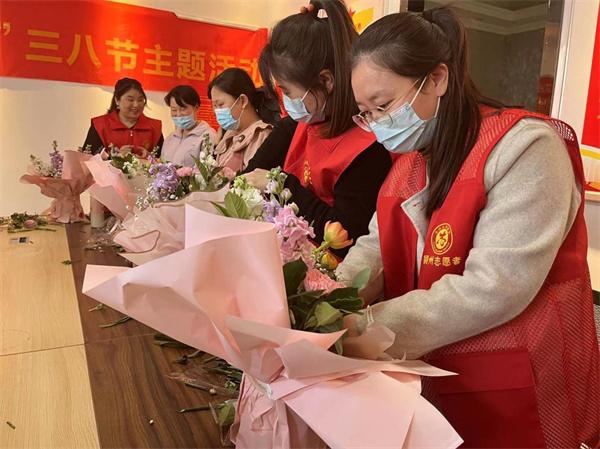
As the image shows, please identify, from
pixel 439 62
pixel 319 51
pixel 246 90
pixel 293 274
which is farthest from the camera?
pixel 246 90

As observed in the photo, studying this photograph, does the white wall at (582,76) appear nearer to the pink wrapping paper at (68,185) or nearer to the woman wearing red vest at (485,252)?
the woman wearing red vest at (485,252)

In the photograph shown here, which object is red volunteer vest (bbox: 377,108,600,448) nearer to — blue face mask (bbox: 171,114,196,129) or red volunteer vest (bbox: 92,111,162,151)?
blue face mask (bbox: 171,114,196,129)

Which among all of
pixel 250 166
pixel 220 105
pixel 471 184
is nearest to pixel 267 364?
pixel 471 184

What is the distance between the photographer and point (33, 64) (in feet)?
12.4

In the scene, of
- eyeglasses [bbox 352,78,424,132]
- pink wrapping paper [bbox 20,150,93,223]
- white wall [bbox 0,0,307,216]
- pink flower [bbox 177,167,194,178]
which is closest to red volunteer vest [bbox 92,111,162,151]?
white wall [bbox 0,0,307,216]

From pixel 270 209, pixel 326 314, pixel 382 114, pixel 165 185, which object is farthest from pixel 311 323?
pixel 165 185

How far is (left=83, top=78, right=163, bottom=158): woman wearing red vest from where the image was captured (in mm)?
3344

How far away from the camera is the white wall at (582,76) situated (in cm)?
231

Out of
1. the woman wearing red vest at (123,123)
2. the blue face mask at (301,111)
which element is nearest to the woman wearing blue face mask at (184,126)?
the woman wearing red vest at (123,123)

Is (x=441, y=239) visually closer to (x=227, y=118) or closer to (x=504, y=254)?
(x=504, y=254)

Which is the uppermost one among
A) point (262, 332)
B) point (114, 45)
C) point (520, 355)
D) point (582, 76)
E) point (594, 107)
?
point (114, 45)

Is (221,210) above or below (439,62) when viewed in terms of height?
below

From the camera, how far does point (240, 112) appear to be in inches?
89.0

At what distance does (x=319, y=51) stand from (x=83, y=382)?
0.92 metres
